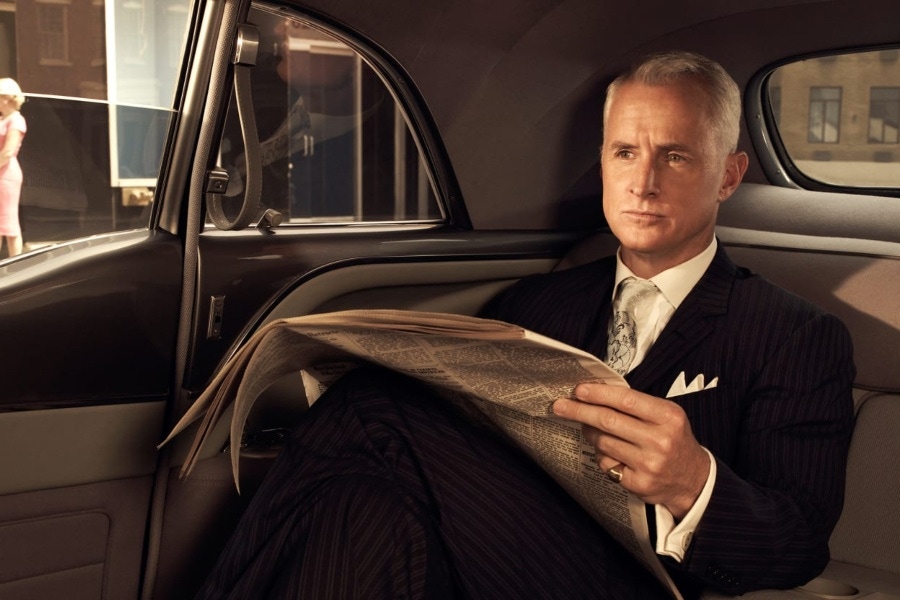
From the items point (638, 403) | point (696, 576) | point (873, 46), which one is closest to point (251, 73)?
point (638, 403)

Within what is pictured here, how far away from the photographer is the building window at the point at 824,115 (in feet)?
8.27

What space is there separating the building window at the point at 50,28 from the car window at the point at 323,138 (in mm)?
343

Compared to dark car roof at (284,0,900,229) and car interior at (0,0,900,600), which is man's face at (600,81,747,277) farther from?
dark car roof at (284,0,900,229)

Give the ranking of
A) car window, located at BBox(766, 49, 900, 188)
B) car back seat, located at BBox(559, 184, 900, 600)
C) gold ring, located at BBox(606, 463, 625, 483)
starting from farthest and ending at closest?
car window, located at BBox(766, 49, 900, 188), car back seat, located at BBox(559, 184, 900, 600), gold ring, located at BBox(606, 463, 625, 483)

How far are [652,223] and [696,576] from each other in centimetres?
67

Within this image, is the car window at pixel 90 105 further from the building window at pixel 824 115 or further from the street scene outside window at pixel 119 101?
the building window at pixel 824 115

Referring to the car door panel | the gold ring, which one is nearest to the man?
the gold ring

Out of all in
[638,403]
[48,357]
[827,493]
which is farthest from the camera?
[48,357]

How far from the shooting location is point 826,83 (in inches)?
99.6

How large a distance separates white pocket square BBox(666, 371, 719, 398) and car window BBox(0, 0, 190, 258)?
3.65ft

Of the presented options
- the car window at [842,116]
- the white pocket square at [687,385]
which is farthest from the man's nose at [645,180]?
the car window at [842,116]

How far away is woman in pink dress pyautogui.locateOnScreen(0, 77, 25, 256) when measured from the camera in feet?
5.86

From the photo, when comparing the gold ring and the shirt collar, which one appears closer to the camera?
the gold ring

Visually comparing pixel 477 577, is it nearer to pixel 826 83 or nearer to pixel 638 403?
pixel 638 403
